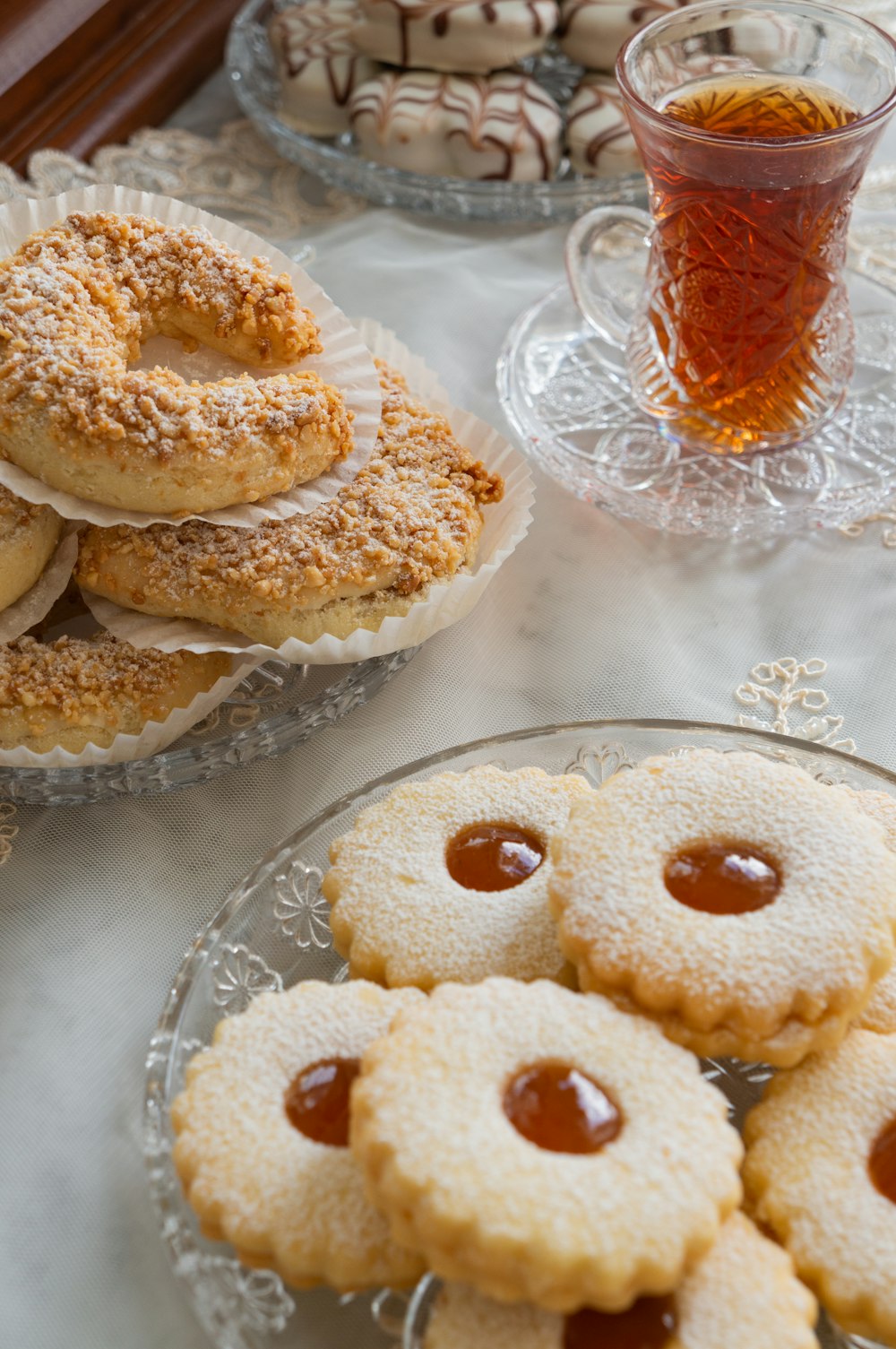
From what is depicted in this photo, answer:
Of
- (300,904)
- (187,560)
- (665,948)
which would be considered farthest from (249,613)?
(665,948)

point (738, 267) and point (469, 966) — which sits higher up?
point (738, 267)

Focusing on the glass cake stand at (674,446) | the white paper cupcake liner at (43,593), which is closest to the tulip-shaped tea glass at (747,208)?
the glass cake stand at (674,446)

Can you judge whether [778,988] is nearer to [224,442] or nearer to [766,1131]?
[766,1131]

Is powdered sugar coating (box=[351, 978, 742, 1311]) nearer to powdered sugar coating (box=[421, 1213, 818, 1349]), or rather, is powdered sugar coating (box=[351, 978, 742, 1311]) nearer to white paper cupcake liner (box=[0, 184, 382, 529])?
powdered sugar coating (box=[421, 1213, 818, 1349])

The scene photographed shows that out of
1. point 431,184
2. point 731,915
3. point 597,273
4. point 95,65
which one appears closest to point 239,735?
point 731,915

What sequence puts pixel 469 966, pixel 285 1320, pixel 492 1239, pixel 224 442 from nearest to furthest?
pixel 492 1239 < pixel 285 1320 < pixel 469 966 < pixel 224 442

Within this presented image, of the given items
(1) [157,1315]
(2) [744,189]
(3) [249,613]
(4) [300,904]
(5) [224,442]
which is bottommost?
(1) [157,1315]

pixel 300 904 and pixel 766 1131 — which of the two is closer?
pixel 766 1131

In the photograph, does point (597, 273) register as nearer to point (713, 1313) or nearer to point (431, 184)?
point (431, 184)
